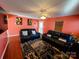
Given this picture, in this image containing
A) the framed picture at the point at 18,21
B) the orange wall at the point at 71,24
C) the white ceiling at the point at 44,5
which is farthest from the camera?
the framed picture at the point at 18,21

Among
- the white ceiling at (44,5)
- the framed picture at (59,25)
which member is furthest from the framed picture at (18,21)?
the framed picture at (59,25)

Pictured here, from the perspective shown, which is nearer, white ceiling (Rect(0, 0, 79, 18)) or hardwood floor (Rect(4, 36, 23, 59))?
white ceiling (Rect(0, 0, 79, 18))

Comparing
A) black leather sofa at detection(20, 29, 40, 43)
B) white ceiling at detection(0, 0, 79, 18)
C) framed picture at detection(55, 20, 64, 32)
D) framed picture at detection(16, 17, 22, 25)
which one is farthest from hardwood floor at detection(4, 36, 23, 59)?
framed picture at detection(55, 20, 64, 32)

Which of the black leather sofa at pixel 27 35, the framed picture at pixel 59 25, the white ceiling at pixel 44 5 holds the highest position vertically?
the white ceiling at pixel 44 5

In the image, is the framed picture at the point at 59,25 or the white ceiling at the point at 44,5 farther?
the framed picture at the point at 59,25

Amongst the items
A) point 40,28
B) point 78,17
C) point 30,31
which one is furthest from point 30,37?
point 40,28

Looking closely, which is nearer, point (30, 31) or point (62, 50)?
point (62, 50)

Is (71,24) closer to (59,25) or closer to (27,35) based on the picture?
(59,25)

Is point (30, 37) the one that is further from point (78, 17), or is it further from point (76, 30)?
point (78, 17)

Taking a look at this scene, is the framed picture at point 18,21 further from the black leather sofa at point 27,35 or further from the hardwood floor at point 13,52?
the hardwood floor at point 13,52

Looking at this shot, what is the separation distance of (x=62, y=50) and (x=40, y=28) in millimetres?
6187

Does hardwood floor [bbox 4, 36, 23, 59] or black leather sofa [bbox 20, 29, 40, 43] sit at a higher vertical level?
black leather sofa [bbox 20, 29, 40, 43]

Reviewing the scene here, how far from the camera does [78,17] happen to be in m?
4.18

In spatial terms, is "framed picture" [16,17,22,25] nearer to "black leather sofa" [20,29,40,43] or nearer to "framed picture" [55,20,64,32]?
"black leather sofa" [20,29,40,43]
